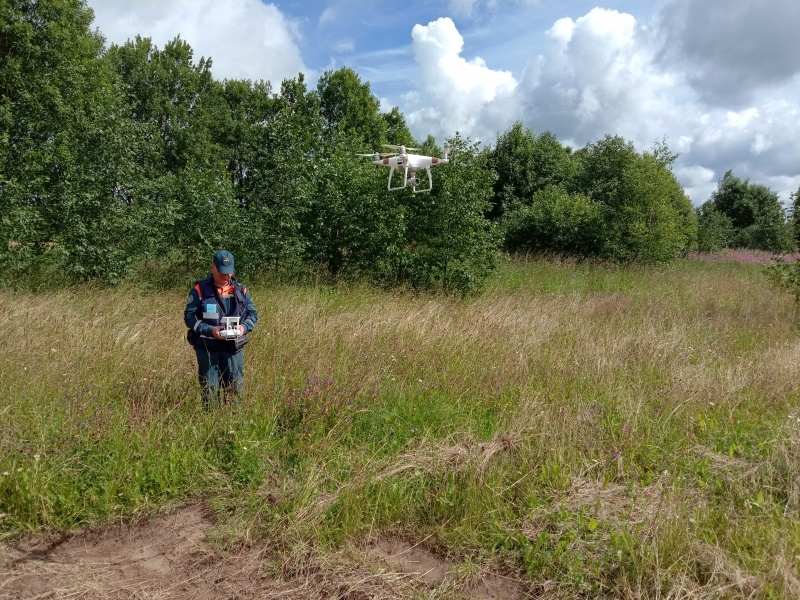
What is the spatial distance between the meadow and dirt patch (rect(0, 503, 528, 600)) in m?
0.07

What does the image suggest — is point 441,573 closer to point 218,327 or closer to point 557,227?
point 218,327

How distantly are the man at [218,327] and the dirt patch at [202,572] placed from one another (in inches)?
55.1

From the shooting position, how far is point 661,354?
20.2 feet

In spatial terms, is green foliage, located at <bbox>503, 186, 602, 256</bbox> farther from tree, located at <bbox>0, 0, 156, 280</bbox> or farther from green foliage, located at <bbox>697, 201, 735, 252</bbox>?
tree, located at <bbox>0, 0, 156, 280</bbox>

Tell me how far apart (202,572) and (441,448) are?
5.59 feet

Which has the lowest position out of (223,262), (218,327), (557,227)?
(218,327)

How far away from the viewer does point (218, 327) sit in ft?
14.0

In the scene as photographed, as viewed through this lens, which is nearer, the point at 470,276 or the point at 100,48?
the point at 470,276

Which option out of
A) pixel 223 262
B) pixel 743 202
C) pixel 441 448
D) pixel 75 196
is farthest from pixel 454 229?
pixel 743 202

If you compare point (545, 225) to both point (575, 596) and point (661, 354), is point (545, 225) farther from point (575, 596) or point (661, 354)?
point (575, 596)

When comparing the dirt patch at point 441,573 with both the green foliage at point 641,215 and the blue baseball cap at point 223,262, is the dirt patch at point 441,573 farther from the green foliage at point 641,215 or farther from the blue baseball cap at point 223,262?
the green foliage at point 641,215

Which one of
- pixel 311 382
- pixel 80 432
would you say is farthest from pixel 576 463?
pixel 80 432

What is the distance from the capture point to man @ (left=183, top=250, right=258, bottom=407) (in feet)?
14.2

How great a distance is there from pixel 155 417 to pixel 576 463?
3110 millimetres
